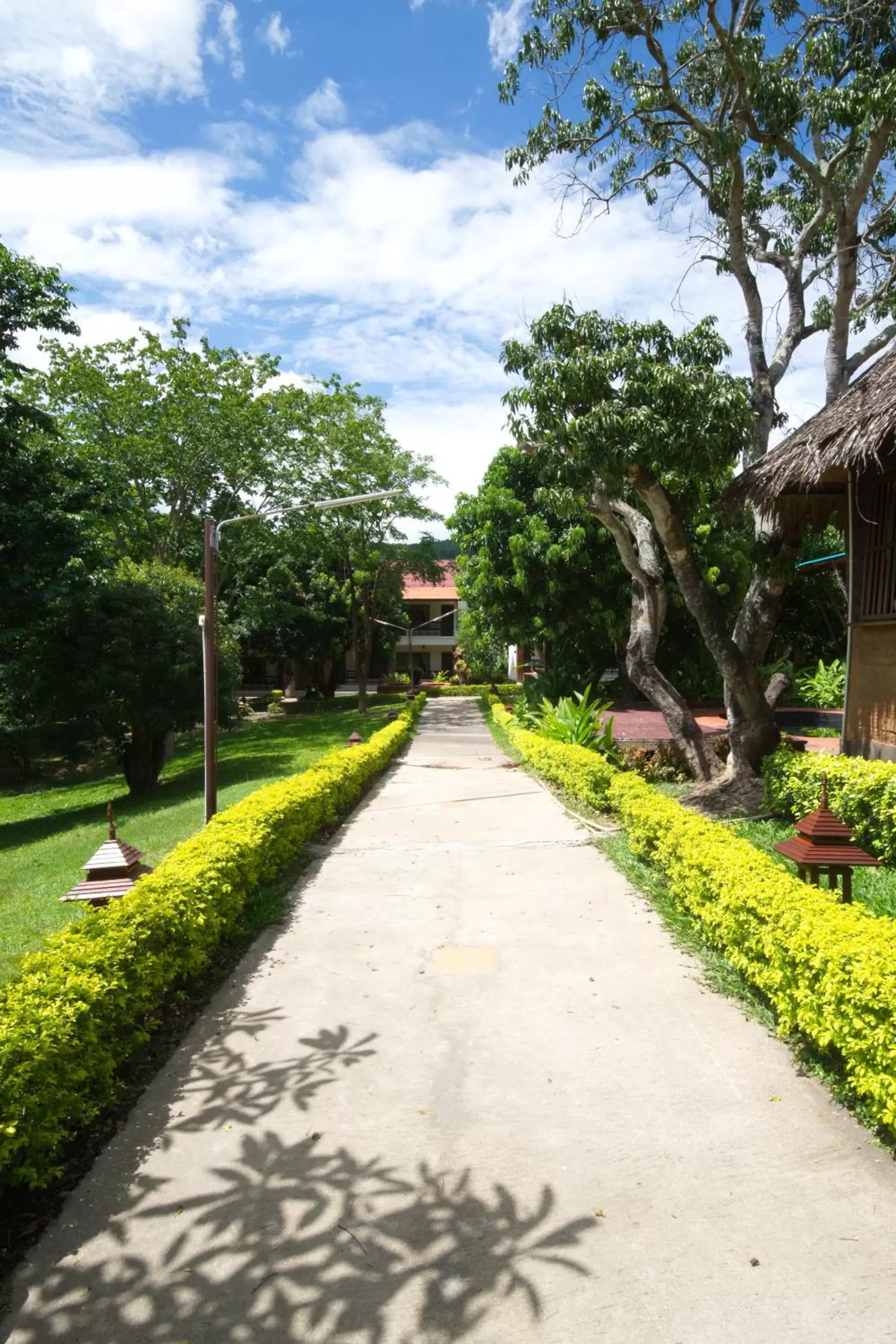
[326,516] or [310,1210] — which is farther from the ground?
[326,516]

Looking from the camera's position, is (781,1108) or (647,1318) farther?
(781,1108)

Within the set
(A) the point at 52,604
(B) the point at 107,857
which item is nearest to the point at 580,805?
(B) the point at 107,857

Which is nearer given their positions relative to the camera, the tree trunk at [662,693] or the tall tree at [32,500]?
the tree trunk at [662,693]

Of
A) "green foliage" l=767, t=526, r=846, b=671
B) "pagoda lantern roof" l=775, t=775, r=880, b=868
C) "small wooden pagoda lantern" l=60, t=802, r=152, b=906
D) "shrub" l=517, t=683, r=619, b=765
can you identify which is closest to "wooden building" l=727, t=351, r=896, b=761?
"pagoda lantern roof" l=775, t=775, r=880, b=868

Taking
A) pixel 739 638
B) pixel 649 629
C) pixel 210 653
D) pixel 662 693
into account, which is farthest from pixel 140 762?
pixel 739 638

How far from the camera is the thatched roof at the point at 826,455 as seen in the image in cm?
726

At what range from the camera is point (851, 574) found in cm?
894

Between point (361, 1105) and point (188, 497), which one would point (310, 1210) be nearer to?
point (361, 1105)

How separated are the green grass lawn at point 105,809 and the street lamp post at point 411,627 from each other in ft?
27.3

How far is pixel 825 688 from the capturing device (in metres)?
19.1

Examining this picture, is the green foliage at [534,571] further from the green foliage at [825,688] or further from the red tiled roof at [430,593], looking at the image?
the red tiled roof at [430,593]

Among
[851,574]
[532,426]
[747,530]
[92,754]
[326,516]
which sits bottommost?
[92,754]

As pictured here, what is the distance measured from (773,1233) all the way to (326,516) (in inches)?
1005

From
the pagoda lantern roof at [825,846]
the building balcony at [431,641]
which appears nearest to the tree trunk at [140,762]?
the pagoda lantern roof at [825,846]
